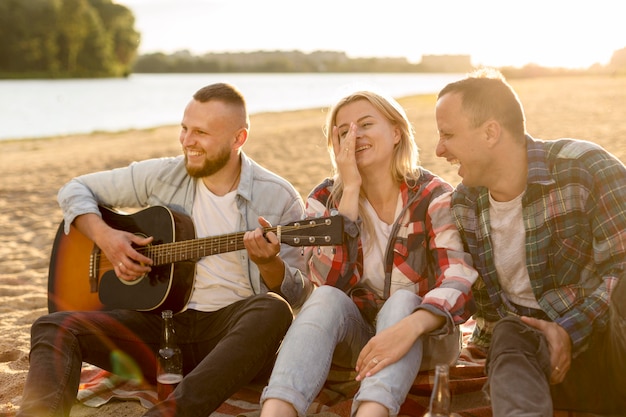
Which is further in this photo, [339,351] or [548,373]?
[339,351]

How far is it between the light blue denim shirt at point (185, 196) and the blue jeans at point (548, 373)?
46.9 inches

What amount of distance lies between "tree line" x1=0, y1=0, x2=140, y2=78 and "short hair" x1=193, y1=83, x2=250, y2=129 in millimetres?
63456

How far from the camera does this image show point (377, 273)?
339 centimetres

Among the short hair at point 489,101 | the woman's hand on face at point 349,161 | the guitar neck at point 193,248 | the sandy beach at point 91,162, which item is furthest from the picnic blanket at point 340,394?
the short hair at point 489,101

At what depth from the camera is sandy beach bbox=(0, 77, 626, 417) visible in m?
4.52

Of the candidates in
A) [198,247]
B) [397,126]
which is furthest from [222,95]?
[397,126]

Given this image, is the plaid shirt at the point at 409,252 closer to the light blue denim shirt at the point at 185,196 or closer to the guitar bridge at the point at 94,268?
the light blue denim shirt at the point at 185,196

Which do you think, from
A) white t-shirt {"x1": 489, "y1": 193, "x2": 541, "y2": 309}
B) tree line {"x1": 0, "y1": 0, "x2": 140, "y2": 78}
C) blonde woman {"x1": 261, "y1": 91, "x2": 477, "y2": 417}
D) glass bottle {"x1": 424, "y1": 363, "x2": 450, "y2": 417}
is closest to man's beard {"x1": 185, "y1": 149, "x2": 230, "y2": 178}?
blonde woman {"x1": 261, "y1": 91, "x2": 477, "y2": 417}

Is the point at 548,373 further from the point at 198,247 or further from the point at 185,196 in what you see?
the point at 185,196

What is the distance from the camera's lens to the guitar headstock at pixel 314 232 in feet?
10.6

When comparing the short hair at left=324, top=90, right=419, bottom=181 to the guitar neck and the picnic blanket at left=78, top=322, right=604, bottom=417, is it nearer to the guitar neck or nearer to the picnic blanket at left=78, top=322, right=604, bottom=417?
the guitar neck

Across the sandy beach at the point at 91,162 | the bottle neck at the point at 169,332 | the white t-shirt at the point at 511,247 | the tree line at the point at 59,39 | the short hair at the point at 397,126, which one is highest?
the tree line at the point at 59,39

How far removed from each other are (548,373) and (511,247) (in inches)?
24.7

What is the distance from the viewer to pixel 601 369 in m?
2.93
